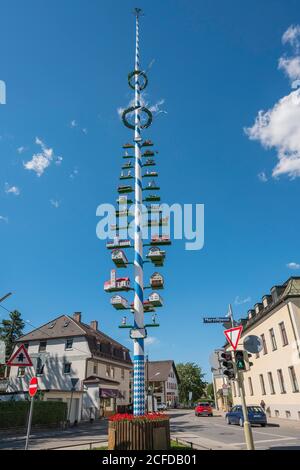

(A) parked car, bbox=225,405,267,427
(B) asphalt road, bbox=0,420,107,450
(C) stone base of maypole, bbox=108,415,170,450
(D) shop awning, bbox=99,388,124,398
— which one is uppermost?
(D) shop awning, bbox=99,388,124,398

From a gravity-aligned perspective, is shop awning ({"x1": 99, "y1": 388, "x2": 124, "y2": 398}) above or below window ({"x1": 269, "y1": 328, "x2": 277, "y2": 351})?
below

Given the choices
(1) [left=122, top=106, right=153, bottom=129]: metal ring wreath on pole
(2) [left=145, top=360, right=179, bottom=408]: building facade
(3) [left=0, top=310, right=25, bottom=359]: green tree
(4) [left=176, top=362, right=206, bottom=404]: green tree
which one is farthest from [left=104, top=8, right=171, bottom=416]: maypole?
(4) [left=176, top=362, right=206, bottom=404]: green tree

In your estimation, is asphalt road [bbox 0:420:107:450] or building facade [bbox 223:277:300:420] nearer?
asphalt road [bbox 0:420:107:450]

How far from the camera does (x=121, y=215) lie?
1659 cm

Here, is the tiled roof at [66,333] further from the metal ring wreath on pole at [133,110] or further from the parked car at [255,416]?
the metal ring wreath on pole at [133,110]

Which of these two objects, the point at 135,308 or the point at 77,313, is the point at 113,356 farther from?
the point at 135,308

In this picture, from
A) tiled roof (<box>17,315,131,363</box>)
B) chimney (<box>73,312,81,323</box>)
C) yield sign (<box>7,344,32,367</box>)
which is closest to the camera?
yield sign (<box>7,344,32,367</box>)

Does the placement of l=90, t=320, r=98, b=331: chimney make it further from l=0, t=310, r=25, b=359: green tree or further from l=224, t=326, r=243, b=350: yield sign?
l=224, t=326, r=243, b=350: yield sign

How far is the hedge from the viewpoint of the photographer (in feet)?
76.3

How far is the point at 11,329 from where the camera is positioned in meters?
59.3

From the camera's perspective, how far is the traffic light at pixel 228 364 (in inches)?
412

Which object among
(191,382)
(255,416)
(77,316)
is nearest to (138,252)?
(255,416)

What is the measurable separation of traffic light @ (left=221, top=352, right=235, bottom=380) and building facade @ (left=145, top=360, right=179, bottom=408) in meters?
67.3

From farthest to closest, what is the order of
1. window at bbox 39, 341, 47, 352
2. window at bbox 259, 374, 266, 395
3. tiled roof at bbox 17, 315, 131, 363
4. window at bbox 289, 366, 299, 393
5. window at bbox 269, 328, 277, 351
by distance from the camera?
window at bbox 39, 341, 47, 352 → tiled roof at bbox 17, 315, 131, 363 → window at bbox 259, 374, 266, 395 → window at bbox 269, 328, 277, 351 → window at bbox 289, 366, 299, 393
